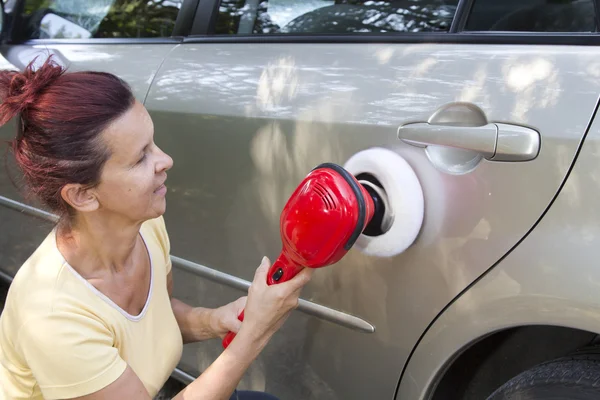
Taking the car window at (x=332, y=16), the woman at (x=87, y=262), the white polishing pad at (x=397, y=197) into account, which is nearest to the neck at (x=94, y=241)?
the woman at (x=87, y=262)

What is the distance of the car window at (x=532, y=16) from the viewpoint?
52.8 inches

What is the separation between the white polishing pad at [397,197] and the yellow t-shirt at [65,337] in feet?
1.88

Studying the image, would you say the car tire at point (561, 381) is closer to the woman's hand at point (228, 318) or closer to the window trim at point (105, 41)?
the woman's hand at point (228, 318)

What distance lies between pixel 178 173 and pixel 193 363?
65 centimetres

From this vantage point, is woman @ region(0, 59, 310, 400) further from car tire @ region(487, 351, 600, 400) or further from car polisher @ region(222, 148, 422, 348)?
car tire @ region(487, 351, 600, 400)

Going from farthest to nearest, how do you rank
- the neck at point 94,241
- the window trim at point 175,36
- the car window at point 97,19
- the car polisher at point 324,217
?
1. the car window at point 97,19
2. the window trim at point 175,36
3. the neck at point 94,241
4. the car polisher at point 324,217

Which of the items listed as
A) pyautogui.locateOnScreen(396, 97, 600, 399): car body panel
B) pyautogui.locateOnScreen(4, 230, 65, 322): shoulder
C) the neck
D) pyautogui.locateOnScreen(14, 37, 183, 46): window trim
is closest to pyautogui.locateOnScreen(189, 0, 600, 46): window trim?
pyautogui.locateOnScreen(14, 37, 183, 46): window trim

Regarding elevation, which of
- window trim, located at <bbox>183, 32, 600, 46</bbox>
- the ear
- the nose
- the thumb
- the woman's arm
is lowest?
the woman's arm

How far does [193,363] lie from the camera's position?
6.72 ft

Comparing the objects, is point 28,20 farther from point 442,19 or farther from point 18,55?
point 442,19

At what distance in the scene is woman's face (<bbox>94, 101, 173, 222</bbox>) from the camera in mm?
1242

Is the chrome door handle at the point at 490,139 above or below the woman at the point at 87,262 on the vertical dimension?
above

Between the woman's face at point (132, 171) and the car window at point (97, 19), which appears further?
the car window at point (97, 19)

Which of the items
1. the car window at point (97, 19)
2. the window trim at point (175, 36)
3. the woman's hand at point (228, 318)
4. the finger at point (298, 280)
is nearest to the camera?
the finger at point (298, 280)
